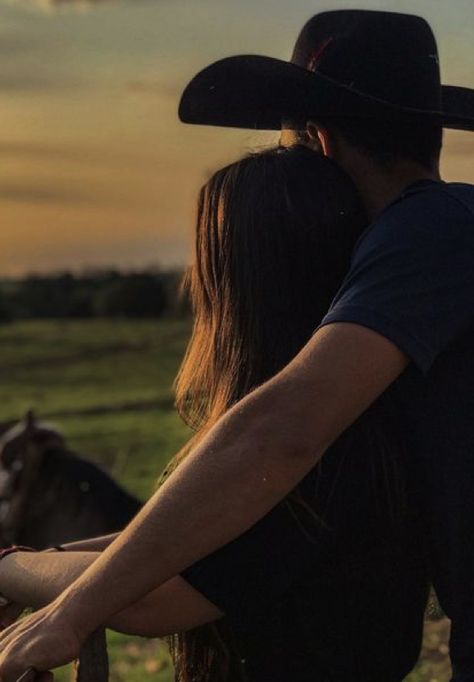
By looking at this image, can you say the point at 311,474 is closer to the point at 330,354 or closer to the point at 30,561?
the point at 330,354

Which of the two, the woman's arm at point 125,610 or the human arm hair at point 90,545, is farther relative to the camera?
the human arm hair at point 90,545

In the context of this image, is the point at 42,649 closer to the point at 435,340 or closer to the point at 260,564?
the point at 260,564

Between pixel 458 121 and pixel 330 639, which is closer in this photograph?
pixel 330 639

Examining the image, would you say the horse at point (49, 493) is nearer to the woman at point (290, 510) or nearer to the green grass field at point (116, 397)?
the green grass field at point (116, 397)

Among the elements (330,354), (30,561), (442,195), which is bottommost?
(30,561)

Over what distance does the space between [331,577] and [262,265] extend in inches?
22.6

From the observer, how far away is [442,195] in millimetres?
2195

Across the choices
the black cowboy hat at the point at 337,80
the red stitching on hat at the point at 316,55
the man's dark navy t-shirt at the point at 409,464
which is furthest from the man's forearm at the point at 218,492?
the red stitching on hat at the point at 316,55

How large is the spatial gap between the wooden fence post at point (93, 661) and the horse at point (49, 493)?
A: 5920 millimetres

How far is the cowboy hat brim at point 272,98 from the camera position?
2365 millimetres

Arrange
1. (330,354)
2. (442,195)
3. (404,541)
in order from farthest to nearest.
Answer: (404,541) → (442,195) → (330,354)

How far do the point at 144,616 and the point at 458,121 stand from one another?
1112 mm

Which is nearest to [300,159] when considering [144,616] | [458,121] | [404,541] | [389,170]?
[389,170]

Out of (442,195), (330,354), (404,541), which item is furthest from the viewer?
(404,541)
